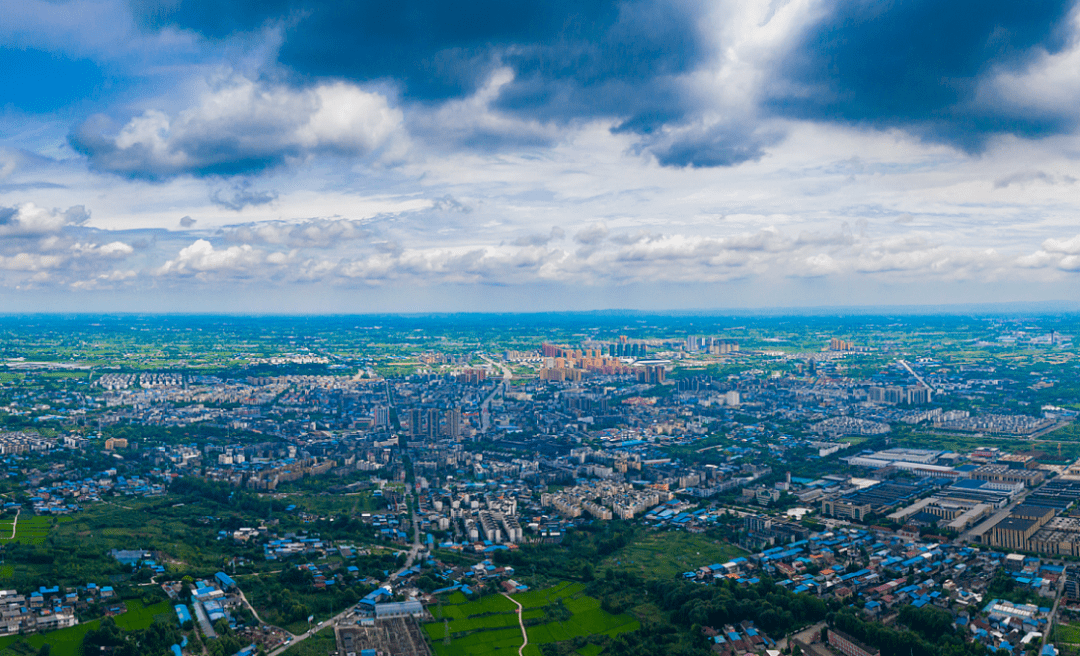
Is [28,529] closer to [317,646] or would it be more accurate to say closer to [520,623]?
[317,646]

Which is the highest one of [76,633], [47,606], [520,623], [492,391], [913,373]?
[913,373]

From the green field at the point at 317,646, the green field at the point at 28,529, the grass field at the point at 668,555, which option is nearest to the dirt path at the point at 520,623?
the grass field at the point at 668,555

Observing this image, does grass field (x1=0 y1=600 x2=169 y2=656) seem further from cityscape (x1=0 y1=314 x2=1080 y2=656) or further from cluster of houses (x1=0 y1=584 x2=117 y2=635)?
cluster of houses (x1=0 y1=584 x2=117 y2=635)

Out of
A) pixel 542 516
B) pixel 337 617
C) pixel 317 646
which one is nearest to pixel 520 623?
pixel 337 617

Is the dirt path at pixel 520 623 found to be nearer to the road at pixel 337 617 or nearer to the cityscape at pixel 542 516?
the cityscape at pixel 542 516

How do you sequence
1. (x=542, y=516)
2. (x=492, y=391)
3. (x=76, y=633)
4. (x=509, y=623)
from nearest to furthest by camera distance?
(x=76, y=633)
(x=509, y=623)
(x=542, y=516)
(x=492, y=391)

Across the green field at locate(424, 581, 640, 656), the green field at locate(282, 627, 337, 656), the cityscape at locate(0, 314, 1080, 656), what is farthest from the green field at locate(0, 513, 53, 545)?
the green field at locate(424, 581, 640, 656)
